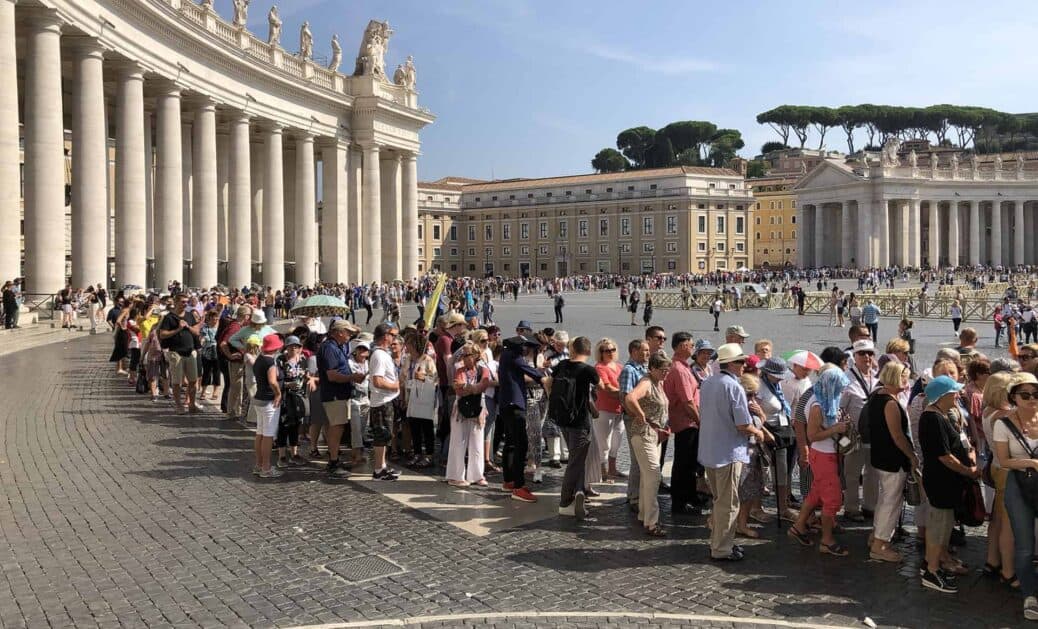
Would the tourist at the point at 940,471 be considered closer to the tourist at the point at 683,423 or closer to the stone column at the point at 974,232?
the tourist at the point at 683,423

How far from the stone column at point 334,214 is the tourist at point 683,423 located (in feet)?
129

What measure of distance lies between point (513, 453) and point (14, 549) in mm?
4002

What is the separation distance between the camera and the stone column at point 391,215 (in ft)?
169

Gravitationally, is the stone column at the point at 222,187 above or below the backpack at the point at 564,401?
above

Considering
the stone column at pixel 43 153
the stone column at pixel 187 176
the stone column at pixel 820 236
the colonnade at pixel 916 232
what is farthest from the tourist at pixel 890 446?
the stone column at pixel 820 236

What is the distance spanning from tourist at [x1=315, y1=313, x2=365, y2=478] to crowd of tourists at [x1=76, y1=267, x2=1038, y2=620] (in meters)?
0.02

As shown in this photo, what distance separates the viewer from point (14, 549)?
6617mm

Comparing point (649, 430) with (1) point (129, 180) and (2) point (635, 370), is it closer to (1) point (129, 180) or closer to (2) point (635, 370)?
(2) point (635, 370)

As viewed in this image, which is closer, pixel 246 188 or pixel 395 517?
pixel 395 517

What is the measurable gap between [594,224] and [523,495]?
92856 mm

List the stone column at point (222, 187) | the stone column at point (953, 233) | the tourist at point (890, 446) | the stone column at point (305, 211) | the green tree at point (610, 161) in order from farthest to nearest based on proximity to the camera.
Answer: the green tree at point (610, 161)
the stone column at point (953, 233)
the stone column at point (305, 211)
the stone column at point (222, 187)
the tourist at point (890, 446)

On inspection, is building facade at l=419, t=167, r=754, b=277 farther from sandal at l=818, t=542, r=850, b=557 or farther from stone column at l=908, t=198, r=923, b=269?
sandal at l=818, t=542, r=850, b=557

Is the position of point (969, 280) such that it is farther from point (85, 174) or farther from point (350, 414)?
point (350, 414)

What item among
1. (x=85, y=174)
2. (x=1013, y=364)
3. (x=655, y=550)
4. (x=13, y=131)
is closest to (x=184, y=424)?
(x=655, y=550)
